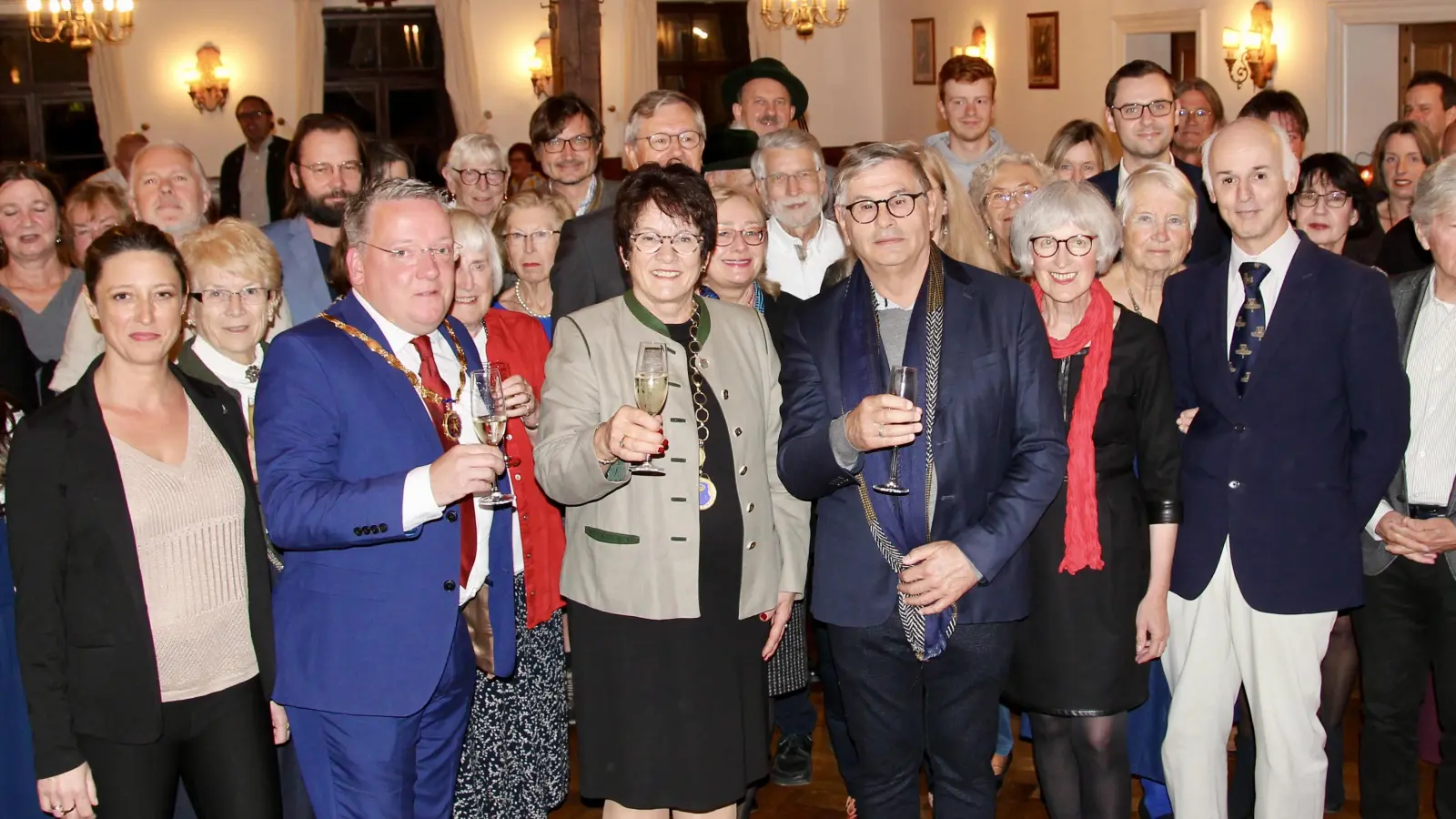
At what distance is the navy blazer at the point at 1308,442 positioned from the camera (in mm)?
3324

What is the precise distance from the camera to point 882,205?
9.84 feet

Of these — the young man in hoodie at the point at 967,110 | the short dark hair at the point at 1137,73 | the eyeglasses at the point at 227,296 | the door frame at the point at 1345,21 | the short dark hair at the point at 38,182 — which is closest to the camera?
the eyeglasses at the point at 227,296

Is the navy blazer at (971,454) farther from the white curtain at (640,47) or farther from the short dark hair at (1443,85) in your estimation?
the white curtain at (640,47)

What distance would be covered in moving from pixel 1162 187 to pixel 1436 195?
0.72 meters

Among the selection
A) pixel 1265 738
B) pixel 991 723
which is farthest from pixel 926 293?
pixel 1265 738

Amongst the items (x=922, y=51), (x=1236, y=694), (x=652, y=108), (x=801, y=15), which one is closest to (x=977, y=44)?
(x=922, y=51)

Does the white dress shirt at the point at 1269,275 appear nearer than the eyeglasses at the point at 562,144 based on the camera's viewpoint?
Yes

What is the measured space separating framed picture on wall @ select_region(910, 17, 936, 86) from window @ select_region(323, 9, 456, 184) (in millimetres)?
5729

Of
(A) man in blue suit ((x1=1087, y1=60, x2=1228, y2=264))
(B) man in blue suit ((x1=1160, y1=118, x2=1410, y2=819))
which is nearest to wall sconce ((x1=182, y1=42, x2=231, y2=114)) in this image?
(A) man in blue suit ((x1=1087, y1=60, x2=1228, y2=264))

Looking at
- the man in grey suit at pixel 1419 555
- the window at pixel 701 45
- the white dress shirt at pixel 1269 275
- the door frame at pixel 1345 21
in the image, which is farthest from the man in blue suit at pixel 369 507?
the window at pixel 701 45

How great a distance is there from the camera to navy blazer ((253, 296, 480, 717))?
277cm

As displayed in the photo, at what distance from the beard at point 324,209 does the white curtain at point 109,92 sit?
12209mm

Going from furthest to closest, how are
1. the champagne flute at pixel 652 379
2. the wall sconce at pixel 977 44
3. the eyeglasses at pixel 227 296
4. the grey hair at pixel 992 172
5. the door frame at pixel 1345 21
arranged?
the wall sconce at pixel 977 44 → the door frame at pixel 1345 21 → the grey hair at pixel 992 172 → the eyeglasses at pixel 227 296 → the champagne flute at pixel 652 379

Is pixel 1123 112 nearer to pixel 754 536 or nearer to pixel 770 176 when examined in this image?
pixel 770 176
